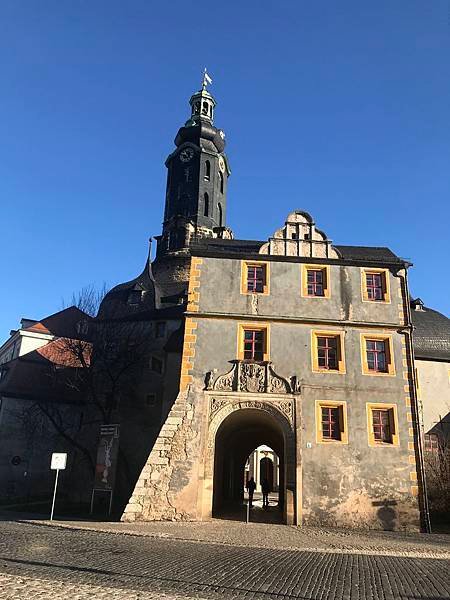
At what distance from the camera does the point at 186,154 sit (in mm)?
49188

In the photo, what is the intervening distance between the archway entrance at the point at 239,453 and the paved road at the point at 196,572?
23.2 feet

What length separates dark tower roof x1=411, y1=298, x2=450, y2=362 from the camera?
30219 millimetres

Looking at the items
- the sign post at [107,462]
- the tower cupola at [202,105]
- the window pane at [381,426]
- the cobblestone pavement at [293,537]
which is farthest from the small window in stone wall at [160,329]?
the tower cupola at [202,105]

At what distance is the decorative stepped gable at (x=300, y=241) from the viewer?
71.7 ft

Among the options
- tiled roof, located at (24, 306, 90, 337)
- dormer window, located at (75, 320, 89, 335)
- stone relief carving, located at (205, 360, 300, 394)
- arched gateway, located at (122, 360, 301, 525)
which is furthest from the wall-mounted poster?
tiled roof, located at (24, 306, 90, 337)

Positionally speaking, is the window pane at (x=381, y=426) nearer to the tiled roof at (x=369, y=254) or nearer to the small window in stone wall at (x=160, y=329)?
the tiled roof at (x=369, y=254)

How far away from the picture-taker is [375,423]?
63.7 feet

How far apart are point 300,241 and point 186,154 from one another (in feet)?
99.8

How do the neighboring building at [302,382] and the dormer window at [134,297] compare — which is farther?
the dormer window at [134,297]

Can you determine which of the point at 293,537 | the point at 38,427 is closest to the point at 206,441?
the point at 293,537

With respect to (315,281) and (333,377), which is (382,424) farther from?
(315,281)

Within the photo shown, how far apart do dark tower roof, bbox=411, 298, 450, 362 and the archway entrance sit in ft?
35.8

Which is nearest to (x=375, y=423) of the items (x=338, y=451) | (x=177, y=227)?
(x=338, y=451)

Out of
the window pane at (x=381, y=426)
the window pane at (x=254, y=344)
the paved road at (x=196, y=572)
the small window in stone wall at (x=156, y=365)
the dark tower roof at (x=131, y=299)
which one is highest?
the dark tower roof at (x=131, y=299)
